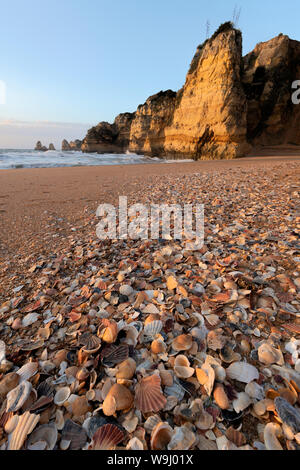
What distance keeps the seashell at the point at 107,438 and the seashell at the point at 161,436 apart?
134 mm

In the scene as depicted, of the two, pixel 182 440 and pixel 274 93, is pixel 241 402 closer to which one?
pixel 182 440

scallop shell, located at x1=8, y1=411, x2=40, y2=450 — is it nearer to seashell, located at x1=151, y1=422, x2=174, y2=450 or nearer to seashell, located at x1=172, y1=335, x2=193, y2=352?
seashell, located at x1=151, y1=422, x2=174, y2=450

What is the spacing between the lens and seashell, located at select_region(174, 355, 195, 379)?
1080 millimetres

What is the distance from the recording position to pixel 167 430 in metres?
0.87

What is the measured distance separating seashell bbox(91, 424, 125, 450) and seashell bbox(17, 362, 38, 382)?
51 centimetres

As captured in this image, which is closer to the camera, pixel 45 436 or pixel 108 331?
pixel 45 436

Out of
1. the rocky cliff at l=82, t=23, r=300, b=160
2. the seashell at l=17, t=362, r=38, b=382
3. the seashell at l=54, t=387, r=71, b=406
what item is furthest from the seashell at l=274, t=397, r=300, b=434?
the rocky cliff at l=82, t=23, r=300, b=160

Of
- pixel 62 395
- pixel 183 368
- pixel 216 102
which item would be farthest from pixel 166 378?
pixel 216 102

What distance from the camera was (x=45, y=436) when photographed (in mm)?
897

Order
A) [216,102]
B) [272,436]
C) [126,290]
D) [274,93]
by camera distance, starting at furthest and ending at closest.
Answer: [274,93]
[216,102]
[126,290]
[272,436]

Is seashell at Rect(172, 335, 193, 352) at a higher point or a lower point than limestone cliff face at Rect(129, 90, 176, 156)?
lower

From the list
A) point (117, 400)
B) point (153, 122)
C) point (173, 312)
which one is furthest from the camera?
point (153, 122)

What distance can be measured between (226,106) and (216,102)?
888mm

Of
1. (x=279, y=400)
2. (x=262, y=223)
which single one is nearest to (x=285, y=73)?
(x=262, y=223)
